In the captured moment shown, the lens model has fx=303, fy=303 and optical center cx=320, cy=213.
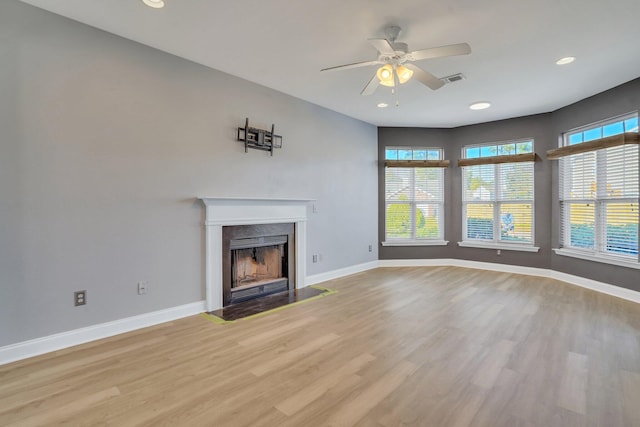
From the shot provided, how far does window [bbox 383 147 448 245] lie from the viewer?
6145mm

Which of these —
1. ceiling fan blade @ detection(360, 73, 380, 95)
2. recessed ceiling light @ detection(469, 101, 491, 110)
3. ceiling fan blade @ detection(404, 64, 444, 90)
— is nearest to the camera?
ceiling fan blade @ detection(404, 64, 444, 90)

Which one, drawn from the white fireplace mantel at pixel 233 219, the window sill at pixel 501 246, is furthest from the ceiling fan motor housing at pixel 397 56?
the window sill at pixel 501 246

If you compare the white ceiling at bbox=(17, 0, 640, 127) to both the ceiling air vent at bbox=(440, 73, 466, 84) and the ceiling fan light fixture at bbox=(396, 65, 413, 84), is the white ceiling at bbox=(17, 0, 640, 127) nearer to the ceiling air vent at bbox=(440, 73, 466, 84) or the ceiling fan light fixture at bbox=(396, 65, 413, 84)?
the ceiling air vent at bbox=(440, 73, 466, 84)

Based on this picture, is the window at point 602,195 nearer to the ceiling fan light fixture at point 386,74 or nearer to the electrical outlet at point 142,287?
the ceiling fan light fixture at point 386,74

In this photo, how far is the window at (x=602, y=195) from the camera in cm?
395

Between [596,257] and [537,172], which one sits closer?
[596,257]

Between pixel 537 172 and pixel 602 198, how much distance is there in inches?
45.5

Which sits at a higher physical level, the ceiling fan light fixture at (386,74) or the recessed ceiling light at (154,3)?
the recessed ceiling light at (154,3)

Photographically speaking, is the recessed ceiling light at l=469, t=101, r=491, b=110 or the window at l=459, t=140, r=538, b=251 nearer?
the recessed ceiling light at l=469, t=101, r=491, b=110

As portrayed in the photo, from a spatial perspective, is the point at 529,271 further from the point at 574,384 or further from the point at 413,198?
the point at 574,384

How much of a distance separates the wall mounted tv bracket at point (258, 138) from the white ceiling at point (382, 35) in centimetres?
63

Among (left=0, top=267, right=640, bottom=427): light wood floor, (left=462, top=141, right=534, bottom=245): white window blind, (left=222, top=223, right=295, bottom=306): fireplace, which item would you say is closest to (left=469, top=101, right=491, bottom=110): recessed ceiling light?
(left=462, top=141, right=534, bottom=245): white window blind

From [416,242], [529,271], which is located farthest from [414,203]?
[529,271]

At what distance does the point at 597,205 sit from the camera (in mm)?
4402
